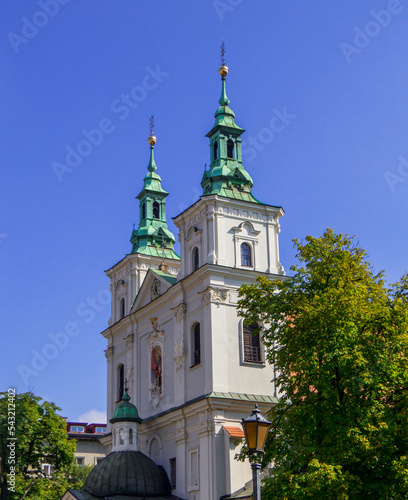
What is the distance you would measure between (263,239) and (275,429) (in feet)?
46.7

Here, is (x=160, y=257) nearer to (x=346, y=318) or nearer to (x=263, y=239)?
(x=263, y=239)

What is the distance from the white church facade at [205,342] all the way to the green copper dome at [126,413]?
0.50 m

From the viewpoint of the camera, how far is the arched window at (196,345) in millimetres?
35219

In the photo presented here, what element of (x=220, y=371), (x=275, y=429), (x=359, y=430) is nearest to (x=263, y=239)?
(x=220, y=371)

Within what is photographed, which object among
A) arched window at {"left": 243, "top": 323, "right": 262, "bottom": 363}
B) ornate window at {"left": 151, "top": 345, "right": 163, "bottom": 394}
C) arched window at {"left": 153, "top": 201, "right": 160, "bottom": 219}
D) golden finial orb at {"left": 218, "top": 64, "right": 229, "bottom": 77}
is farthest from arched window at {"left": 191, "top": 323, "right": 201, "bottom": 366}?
golden finial orb at {"left": 218, "top": 64, "right": 229, "bottom": 77}

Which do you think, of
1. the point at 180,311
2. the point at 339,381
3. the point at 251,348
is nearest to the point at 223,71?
the point at 180,311

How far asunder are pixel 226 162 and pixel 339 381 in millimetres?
18570

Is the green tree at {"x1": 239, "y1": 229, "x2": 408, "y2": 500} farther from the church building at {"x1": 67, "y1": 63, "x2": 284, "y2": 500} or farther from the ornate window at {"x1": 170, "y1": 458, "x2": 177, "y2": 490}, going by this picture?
the ornate window at {"x1": 170, "y1": 458, "x2": 177, "y2": 490}

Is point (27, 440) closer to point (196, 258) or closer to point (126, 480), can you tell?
point (126, 480)

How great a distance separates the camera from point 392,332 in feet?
75.7

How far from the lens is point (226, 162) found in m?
39.3

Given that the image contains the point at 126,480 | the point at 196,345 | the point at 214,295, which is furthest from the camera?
the point at 196,345

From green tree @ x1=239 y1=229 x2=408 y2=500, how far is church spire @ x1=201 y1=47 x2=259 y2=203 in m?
13.3

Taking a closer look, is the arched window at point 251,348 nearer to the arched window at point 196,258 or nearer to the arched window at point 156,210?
the arched window at point 196,258
